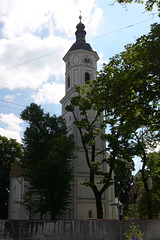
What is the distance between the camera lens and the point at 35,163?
24625 mm

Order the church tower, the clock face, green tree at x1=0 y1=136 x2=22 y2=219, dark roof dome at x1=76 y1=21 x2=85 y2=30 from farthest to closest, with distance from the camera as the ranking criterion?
green tree at x1=0 y1=136 x2=22 y2=219 < dark roof dome at x1=76 y1=21 x2=85 y2=30 < the clock face < the church tower

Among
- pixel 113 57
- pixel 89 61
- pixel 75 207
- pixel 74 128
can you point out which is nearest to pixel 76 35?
pixel 89 61

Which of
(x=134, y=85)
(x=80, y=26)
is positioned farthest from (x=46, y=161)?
(x=80, y=26)

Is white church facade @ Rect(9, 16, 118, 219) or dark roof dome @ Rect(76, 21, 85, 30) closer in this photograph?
white church facade @ Rect(9, 16, 118, 219)

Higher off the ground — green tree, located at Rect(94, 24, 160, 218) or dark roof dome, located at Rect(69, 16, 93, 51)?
dark roof dome, located at Rect(69, 16, 93, 51)

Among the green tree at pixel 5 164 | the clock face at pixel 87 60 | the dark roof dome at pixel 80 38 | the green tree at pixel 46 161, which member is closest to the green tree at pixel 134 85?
the green tree at pixel 46 161

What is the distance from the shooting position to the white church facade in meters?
28.8

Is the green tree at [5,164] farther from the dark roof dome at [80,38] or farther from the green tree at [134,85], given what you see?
the green tree at [134,85]

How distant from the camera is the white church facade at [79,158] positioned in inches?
1134

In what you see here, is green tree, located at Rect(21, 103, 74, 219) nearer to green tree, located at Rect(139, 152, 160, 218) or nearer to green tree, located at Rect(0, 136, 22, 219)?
green tree, located at Rect(139, 152, 160, 218)

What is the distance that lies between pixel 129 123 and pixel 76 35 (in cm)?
2741

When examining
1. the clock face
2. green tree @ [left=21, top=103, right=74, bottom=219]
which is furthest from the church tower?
green tree @ [left=21, top=103, right=74, bottom=219]

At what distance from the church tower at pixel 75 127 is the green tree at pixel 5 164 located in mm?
12630

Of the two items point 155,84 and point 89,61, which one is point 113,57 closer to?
point 155,84
